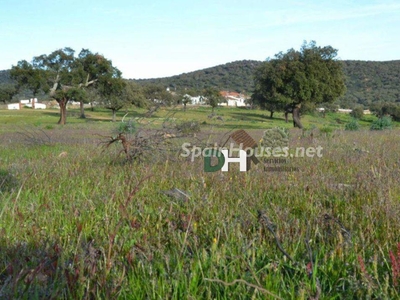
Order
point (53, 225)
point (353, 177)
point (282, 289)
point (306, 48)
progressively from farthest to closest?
1. point (306, 48)
2. point (353, 177)
3. point (53, 225)
4. point (282, 289)

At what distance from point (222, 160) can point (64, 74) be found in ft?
110

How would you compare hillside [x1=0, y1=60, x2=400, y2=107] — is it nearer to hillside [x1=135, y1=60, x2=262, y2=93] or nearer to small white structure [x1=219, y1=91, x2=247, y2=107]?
hillside [x1=135, y1=60, x2=262, y2=93]

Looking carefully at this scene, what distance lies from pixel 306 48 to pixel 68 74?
824 inches

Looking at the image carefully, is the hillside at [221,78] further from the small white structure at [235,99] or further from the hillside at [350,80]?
the small white structure at [235,99]

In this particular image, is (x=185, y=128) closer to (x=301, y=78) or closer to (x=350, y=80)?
(x=301, y=78)

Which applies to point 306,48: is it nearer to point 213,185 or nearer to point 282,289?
point 213,185

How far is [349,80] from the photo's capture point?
98.6 m

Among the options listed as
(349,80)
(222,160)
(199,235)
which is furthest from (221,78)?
(199,235)

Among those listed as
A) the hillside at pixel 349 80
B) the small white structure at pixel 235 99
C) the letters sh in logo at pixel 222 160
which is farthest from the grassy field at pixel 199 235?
the small white structure at pixel 235 99

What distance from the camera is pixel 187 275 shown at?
2.27m

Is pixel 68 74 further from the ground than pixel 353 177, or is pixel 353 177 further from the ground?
pixel 68 74

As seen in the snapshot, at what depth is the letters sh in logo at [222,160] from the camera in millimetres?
6270

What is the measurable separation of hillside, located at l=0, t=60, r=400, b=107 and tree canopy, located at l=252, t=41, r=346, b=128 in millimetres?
49106

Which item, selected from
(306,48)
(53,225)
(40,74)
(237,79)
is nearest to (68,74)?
(40,74)
